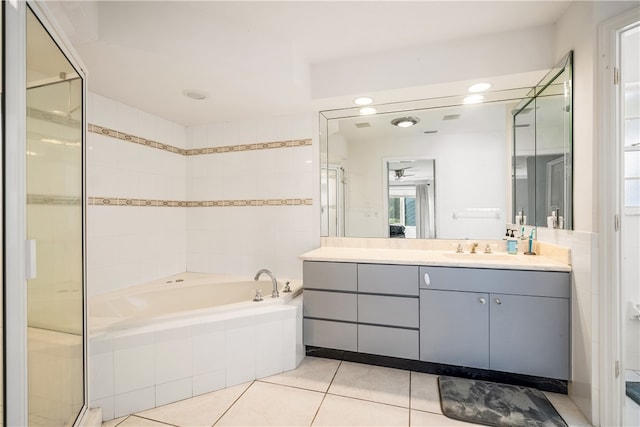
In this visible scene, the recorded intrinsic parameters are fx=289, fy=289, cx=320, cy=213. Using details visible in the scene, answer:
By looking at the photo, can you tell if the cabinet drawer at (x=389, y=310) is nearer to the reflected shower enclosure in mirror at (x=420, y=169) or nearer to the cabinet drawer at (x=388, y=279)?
the cabinet drawer at (x=388, y=279)

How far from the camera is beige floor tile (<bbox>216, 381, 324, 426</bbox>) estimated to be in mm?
1592

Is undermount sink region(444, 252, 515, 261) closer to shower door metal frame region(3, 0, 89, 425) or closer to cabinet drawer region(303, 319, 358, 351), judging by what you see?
cabinet drawer region(303, 319, 358, 351)

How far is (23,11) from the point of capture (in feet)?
3.27

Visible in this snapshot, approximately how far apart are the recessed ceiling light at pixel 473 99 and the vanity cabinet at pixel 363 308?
1506 millimetres

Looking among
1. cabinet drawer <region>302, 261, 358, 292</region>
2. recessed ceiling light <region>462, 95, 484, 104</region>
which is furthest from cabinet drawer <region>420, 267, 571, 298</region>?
recessed ceiling light <region>462, 95, 484, 104</region>

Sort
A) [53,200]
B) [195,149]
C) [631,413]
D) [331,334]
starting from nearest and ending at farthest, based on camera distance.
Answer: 1. [53,200]
2. [631,413]
3. [331,334]
4. [195,149]

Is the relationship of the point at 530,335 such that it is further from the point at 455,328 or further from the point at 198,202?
the point at 198,202

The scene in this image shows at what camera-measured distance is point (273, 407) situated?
5.59 feet

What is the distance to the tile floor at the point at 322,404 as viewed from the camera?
5.24 ft

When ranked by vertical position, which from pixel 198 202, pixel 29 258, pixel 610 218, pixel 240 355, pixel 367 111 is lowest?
pixel 240 355

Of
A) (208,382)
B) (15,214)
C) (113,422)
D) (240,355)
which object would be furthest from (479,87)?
(113,422)

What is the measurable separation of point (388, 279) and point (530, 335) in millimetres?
903

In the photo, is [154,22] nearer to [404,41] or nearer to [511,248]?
[404,41]

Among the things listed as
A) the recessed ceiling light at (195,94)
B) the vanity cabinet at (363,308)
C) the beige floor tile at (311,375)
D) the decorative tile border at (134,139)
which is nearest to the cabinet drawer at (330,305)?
the vanity cabinet at (363,308)
